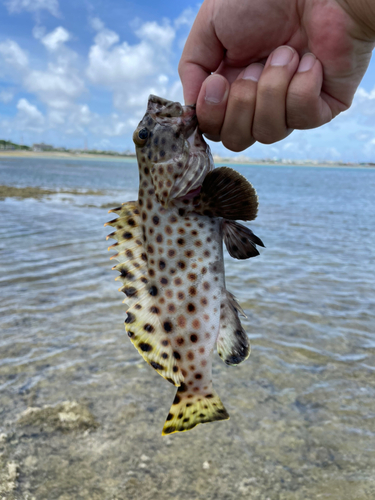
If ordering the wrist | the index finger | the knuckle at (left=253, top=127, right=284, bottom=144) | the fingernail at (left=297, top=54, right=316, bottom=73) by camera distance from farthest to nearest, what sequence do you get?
the index finger, the knuckle at (left=253, top=127, right=284, bottom=144), the fingernail at (left=297, top=54, right=316, bottom=73), the wrist

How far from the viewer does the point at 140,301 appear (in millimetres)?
2754

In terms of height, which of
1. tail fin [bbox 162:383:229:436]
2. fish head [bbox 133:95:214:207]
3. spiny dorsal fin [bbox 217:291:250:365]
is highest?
fish head [bbox 133:95:214:207]

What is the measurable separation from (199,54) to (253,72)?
566 mm

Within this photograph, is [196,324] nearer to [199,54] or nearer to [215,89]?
[215,89]

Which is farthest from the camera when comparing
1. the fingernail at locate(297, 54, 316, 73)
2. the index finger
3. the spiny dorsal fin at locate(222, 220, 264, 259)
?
the index finger

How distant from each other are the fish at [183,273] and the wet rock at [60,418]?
352cm

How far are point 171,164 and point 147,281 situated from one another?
821 mm

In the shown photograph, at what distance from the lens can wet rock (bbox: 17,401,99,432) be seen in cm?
558

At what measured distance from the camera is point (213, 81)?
2809mm

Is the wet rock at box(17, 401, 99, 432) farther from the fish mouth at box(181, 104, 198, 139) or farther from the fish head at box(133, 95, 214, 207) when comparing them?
the fish mouth at box(181, 104, 198, 139)

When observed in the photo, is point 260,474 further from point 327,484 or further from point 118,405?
point 118,405

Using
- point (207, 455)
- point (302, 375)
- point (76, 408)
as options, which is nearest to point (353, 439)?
point (302, 375)

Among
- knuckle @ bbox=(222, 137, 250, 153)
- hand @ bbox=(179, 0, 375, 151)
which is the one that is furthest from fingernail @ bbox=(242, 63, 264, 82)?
knuckle @ bbox=(222, 137, 250, 153)

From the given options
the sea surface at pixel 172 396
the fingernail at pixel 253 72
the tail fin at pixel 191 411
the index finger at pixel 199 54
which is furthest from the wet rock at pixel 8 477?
the fingernail at pixel 253 72
